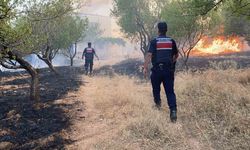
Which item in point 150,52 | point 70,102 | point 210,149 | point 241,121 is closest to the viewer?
point 210,149

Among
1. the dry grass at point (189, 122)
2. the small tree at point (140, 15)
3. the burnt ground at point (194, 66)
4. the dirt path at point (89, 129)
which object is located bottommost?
the dirt path at point (89, 129)

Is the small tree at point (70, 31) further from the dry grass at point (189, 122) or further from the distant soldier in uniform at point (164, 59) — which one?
the distant soldier in uniform at point (164, 59)

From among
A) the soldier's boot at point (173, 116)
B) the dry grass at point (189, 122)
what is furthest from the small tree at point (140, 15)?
the soldier's boot at point (173, 116)

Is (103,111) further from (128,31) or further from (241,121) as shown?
(128,31)

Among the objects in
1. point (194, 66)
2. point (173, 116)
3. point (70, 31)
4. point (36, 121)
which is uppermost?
point (70, 31)

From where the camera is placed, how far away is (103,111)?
11188mm

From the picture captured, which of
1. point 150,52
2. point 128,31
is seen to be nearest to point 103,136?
point 150,52

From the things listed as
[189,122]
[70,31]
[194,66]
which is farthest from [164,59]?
[70,31]

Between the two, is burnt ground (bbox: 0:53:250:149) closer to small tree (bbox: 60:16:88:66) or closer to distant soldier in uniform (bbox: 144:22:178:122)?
distant soldier in uniform (bbox: 144:22:178:122)

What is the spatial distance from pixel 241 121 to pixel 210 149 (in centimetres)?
153

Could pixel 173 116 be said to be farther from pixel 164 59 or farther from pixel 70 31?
pixel 70 31

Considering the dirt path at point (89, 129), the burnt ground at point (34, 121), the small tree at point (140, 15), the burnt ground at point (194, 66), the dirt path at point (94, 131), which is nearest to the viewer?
the dirt path at point (94, 131)

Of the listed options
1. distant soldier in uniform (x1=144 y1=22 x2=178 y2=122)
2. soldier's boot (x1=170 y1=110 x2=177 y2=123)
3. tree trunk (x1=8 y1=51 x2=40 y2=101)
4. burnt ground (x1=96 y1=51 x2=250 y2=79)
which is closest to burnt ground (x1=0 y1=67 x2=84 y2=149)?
tree trunk (x1=8 y1=51 x2=40 y2=101)

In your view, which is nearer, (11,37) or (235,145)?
(235,145)
